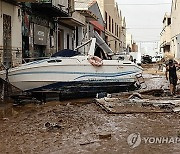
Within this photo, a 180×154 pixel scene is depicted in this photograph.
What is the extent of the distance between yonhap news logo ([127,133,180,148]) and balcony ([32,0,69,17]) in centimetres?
1157

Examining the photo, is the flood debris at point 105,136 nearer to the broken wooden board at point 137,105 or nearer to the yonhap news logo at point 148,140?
the yonhap news logo at point 148,140

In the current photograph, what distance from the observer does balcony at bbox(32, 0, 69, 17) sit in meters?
19.2

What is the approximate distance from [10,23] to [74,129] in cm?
882

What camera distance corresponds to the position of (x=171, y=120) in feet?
30.3

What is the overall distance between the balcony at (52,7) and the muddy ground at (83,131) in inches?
337

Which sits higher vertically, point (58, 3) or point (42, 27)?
point (58, 3)

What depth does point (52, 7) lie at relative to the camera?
19.9 metres

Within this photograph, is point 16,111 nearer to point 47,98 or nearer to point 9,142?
point 47,98

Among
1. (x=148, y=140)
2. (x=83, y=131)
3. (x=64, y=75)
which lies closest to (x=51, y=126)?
(x=83, y=131)

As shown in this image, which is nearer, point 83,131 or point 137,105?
point 83,131

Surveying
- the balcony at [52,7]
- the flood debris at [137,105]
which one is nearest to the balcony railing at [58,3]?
the balcony at [52,7]

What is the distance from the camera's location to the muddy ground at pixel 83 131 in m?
6.79

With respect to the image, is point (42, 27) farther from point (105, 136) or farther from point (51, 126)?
point (105, 136)

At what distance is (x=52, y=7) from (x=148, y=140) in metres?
13.8
